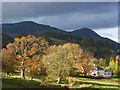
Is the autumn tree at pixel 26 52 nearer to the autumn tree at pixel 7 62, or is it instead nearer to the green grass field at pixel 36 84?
the autumn tree at pixel 7 62

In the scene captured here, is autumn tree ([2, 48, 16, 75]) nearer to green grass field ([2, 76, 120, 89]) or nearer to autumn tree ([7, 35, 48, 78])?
green grass field ([2, 76, 120, 89])

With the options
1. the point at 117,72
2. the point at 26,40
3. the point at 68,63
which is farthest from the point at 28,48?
the point at 117,72

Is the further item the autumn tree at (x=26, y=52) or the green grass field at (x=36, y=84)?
the autumn tree at (x=26, y=52)

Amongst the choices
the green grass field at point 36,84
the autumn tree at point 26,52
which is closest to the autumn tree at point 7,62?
the green grass field at point 36,84

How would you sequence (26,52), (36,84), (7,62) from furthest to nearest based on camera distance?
1. (26,52)
2. (7,62)
3. (36,84)

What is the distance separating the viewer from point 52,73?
31453mm

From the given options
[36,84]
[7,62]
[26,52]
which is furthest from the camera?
[26,52]

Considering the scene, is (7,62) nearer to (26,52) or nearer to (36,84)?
(26,52)

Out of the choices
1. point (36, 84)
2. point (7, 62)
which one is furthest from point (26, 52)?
point (36, 84)

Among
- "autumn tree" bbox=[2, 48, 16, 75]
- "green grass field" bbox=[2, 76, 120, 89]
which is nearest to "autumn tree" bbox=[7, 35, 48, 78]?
"autumn tree" bbox=[2, 48, 16, 75]

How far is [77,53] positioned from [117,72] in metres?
23.7

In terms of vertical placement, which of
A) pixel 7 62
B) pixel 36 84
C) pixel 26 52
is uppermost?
pixel 26 52

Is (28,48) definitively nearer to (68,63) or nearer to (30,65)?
(30,65)

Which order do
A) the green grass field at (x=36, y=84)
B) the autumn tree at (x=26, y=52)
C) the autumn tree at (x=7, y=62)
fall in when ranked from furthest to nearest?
1. the autumn tree at (x=26, y=52)
2. the autumn tree at (x=7, y=62)
3. the green grass field at (x=36, y=84)
